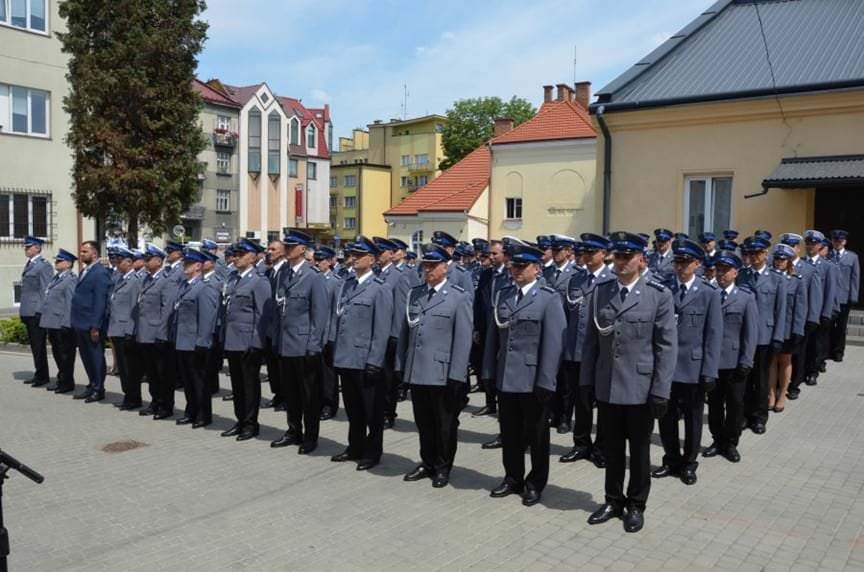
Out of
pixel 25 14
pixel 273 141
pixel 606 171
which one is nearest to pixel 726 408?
pixel 606 171

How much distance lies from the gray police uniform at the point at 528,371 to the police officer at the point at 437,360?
0.36 metres

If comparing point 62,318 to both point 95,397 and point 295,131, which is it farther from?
point 295,131

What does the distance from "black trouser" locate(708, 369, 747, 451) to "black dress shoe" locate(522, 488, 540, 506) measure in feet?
7.40

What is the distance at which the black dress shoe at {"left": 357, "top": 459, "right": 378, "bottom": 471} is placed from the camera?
7.08 meters

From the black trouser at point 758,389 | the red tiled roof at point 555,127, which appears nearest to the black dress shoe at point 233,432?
the black trouser at point 758,389

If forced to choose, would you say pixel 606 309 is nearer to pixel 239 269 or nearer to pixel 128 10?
pixel 239 269

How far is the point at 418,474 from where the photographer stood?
266 inches

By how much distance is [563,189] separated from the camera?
33000 millimetres

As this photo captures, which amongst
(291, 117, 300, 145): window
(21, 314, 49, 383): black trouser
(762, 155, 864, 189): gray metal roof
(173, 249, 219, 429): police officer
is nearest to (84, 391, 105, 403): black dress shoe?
(21, 314, 49, 383): black trouser

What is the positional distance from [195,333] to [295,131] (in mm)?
54566

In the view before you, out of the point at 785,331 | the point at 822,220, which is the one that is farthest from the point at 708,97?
the point at 785,331

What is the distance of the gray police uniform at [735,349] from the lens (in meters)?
7.06

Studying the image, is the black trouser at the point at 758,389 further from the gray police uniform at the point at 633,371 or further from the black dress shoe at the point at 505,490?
the black dress shoe at the point at 505,490

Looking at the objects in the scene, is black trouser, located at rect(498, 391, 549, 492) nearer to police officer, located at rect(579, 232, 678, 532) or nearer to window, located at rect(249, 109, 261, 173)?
police officer, located at rect(579, 232, 678, 532)
